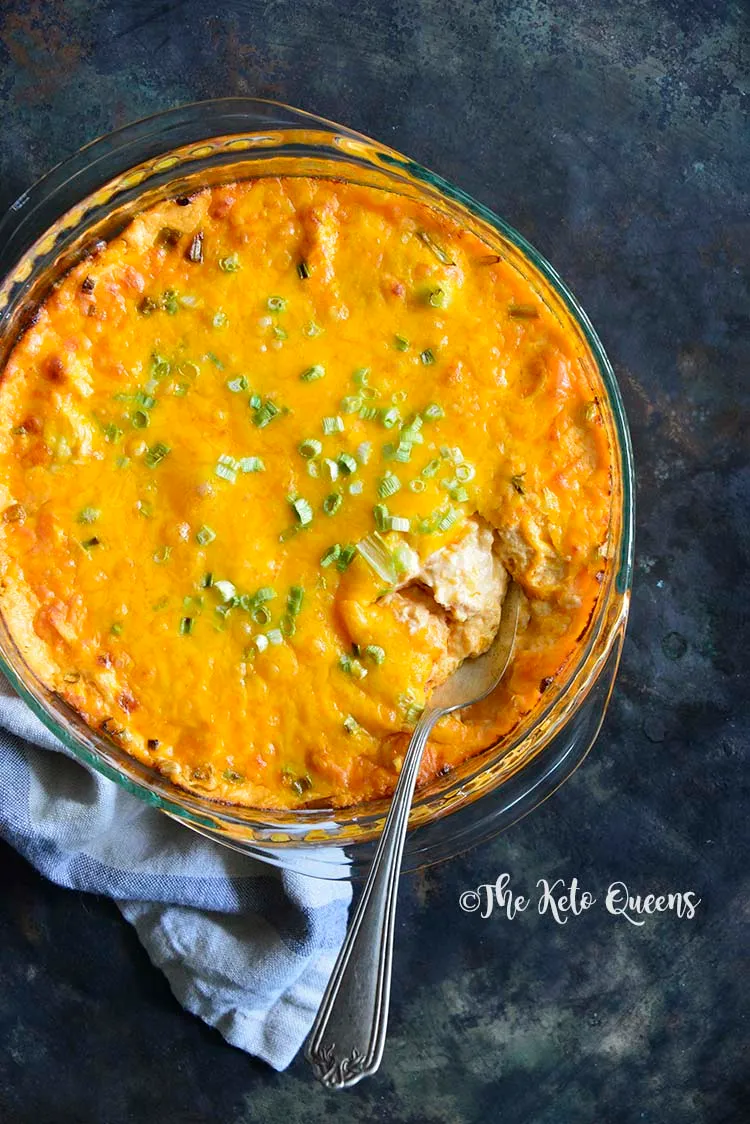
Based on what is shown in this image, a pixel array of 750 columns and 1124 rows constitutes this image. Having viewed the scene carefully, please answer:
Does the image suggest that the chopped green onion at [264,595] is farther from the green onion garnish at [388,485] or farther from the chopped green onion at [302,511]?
the green onion garnish at [388,485]

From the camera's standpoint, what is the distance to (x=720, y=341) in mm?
2271

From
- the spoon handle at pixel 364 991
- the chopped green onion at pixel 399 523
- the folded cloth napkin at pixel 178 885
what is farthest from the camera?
the folded cloth napkin at pixel 178 885

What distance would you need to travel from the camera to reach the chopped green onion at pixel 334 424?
2029mm

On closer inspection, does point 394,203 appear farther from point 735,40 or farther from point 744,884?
point 744,884

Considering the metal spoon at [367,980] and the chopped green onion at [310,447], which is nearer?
the metal spoon at [367,980]

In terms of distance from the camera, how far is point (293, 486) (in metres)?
2.05

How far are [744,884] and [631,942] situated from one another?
293 mm

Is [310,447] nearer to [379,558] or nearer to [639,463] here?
[379,558]

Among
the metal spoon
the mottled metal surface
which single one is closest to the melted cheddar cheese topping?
the metal spoon

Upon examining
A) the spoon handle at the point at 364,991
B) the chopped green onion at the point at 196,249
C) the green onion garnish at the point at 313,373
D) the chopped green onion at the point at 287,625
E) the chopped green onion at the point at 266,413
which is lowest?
the spoon handle at the point at 364,991

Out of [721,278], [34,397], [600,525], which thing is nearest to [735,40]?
[721,278]

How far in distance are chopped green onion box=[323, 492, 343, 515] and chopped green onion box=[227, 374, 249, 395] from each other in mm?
288

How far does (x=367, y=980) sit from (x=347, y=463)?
98 centimetres

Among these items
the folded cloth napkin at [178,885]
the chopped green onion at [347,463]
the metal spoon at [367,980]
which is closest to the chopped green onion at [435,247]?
the chopped green onion at [347,463]
